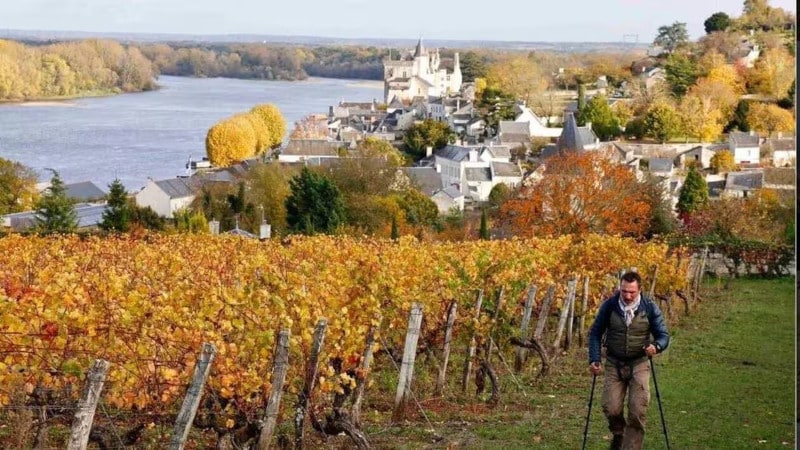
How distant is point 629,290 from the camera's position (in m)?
7.49

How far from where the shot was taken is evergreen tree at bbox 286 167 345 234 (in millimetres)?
38416

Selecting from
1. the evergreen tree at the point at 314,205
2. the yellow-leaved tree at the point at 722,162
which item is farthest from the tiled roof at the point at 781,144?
the evergreen tree at the point at 314,205

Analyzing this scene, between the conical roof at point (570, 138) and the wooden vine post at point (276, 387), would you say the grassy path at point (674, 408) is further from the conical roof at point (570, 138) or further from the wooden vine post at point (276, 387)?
the conical roof at point (570, 138)

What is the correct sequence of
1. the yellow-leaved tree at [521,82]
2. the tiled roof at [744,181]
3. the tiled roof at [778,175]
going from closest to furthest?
the tiled roof at [778,175] → the tiled roof at [744,181] → the yellow-leaved tree at [521,82]

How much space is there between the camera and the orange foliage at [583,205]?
119ft

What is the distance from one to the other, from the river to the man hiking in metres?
56.4

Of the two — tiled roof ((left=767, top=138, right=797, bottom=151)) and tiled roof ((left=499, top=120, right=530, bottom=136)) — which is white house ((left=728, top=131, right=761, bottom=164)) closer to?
tiled roof ((left=767, top=138, right=797, bottom=151))

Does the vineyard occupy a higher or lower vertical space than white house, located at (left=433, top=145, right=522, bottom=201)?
higher

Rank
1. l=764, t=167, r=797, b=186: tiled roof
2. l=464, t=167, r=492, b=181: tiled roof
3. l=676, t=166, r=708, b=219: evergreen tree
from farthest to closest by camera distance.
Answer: l=464, t=167, r=492, b=181: tiled roof
l=764, t=167, r=797, b=186: tiled roof
l=676, t=166, r=708, b=219: evergreen tree

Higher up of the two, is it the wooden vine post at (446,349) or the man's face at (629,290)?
the man's face at (629,290)

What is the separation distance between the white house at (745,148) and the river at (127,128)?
3152 centimetres

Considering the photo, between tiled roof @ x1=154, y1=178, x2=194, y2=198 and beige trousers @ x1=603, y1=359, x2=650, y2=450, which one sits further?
tiled roof @ x1=154, y1=178, x2=194, y2=198

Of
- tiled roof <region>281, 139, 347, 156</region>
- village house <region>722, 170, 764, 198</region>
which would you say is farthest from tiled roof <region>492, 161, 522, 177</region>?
tiled roof <region>281, 139, 347, 156</region>

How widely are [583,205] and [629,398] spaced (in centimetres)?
2965
